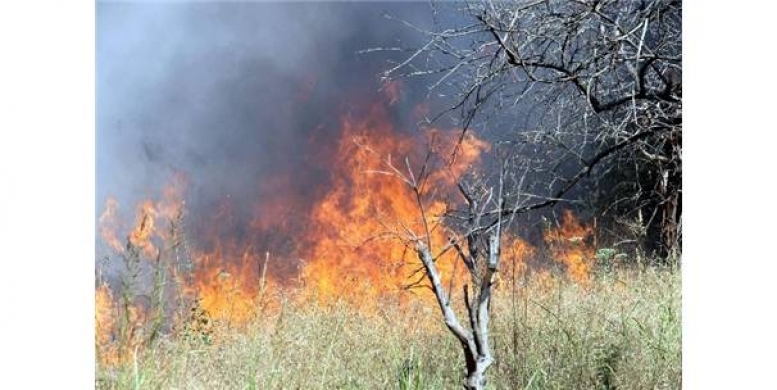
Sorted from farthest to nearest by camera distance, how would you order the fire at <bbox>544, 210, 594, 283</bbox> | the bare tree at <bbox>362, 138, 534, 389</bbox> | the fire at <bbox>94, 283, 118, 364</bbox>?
the fire at <bbox>544, 210, 594, 283</bbox> < the bare tree at <bbox>362, 138, 534, 389</bbox> < the fire at <bbox>94, 283, 118, 364</bbox>

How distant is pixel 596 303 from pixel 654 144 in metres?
0.64

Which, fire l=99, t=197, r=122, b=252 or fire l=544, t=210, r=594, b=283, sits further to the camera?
fire l=544, t=210, r=594, b=283

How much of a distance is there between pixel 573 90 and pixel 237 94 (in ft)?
4.16

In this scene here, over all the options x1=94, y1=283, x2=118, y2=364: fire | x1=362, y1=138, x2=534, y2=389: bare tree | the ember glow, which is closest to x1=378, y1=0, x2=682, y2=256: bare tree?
x1=362, y1=138, x2=534, y2=389: bare tree

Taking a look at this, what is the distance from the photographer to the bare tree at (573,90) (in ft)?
9.84

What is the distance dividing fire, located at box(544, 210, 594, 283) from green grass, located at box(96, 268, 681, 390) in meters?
0.06

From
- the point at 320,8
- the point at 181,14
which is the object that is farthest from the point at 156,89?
the point at 320,8

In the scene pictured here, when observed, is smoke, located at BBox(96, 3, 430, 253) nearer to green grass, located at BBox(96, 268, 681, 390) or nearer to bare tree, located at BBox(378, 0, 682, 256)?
bare tree, located at BBox(378, 0, 682, 256)

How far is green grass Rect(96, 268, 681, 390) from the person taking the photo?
288cm

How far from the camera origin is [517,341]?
117 inches

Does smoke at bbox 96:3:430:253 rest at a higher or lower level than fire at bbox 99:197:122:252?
higher

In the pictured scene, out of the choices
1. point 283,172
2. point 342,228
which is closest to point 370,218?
point 342,228

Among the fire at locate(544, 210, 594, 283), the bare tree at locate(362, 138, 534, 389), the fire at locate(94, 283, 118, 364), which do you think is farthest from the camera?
the fire at locate(544, 210, 594, 283)
